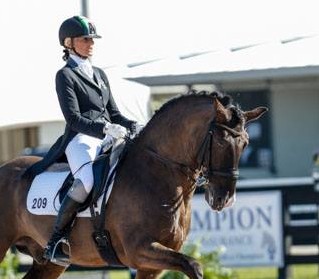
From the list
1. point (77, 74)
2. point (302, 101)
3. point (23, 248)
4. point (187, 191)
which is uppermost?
point (77, 74)

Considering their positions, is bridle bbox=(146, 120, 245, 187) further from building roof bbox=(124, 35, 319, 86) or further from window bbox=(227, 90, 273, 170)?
window bbox=(227, 90, 273, 170)

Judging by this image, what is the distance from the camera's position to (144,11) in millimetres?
15109

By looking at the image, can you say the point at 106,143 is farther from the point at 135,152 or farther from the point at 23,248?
the point at 23,248

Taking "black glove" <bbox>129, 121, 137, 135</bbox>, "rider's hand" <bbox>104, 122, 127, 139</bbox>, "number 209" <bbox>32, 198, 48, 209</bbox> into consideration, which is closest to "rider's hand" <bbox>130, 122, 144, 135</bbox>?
"black glove" <bbox>129, 121, 137, 135</bbox>

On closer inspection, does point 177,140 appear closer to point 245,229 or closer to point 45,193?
point 45,193

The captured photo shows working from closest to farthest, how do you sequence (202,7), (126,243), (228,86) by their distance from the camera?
(126,243)
(202,7)
(228,86)

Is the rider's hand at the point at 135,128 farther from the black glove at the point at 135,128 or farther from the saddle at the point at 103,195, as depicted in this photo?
the saddle at the point at 103,195

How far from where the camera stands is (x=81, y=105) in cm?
956

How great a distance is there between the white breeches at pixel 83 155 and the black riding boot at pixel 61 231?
199 mm

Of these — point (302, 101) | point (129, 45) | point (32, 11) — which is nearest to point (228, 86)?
point (302, 101)

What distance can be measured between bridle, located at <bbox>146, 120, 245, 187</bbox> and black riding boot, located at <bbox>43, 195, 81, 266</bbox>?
2.53 ft

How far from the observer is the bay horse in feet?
28.7

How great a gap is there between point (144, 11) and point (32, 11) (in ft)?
6.81

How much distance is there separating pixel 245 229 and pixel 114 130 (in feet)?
18.7
